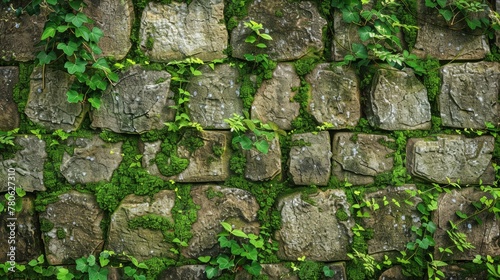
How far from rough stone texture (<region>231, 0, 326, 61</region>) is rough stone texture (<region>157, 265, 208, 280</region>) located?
117cm

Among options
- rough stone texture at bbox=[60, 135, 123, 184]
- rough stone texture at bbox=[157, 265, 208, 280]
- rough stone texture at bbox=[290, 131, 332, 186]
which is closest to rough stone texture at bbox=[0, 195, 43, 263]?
rough stone texture at bbox=[60, 135, 123, 184]

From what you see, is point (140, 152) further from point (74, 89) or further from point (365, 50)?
point (365, 50)

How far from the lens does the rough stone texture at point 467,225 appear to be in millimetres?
2770

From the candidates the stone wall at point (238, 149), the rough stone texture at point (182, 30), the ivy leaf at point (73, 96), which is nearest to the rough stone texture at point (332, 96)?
the stone wall at point (238, 149)

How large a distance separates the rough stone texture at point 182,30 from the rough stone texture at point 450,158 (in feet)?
4.02

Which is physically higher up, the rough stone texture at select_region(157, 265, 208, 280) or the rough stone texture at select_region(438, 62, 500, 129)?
the rough stone texture at select_region(438, 62, 500, 129)

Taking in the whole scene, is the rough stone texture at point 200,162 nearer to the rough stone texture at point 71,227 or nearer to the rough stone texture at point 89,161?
the rough stone texture at point 89,161

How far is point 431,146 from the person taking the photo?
275cm

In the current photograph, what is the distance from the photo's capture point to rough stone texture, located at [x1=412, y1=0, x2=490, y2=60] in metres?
2.79

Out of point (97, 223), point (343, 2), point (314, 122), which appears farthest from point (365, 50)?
point (97, 223)

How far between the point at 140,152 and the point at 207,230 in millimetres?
552

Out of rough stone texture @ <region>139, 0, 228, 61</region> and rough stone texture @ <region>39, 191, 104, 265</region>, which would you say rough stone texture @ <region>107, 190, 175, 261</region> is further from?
rough stone texture @ <region>139, 0, 228, 61</region>

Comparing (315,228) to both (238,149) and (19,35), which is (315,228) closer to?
(238,149)

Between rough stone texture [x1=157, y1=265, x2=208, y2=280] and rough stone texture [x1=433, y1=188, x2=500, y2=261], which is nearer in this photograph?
rough stone texture [x1=157, y1=265, x2=208, y2=280]
